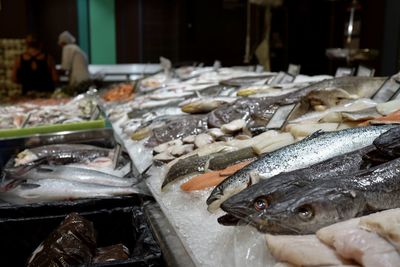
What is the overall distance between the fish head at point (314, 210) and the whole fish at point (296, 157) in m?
0.39

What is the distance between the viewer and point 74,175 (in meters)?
2.77

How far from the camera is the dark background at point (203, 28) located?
946 centimetres

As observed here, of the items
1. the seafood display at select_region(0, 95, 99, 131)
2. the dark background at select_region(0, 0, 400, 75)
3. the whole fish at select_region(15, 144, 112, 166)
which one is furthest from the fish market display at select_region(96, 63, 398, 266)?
the dark background at select_region(0, 0, 400, 75)

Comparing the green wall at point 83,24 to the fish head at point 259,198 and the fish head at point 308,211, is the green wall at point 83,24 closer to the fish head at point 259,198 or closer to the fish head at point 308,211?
the fish head at point 259,198

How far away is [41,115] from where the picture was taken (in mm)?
5121

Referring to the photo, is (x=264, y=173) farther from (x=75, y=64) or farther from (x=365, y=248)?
(x=75, y=64)

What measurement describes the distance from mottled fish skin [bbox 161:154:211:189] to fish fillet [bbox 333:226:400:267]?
1117 mm

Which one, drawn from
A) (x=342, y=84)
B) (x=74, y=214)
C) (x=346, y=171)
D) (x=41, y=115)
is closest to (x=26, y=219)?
(x=74, y=214)

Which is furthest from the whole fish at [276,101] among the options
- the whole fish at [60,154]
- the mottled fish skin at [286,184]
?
the mottled fish skin at [286,184]

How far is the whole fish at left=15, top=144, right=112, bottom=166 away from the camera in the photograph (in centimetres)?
346

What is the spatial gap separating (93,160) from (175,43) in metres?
9.73

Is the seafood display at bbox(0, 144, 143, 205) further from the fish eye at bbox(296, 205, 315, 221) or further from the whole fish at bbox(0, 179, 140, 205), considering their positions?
the fish eye at bbox(296, 205, 315, 221)

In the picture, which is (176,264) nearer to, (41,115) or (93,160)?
(93,160)

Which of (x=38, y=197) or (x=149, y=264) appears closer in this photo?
(x=149, y=264)
